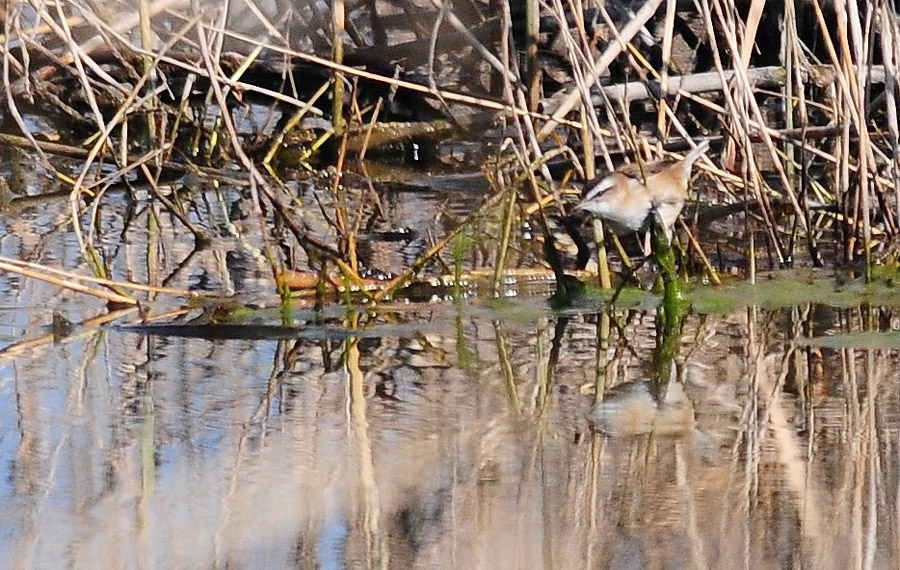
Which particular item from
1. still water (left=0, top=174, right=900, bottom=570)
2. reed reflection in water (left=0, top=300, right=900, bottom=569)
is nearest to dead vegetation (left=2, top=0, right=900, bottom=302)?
still water (left=0, top=174, right=900, bottom=570)

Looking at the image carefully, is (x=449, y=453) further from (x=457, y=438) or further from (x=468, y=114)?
(x=468, y=114)

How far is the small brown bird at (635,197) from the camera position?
16.8 feet

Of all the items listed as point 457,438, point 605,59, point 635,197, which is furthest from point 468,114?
point 457,438

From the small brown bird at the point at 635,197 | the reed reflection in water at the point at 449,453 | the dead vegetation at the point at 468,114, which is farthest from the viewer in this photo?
the dead vegetation at the point at 468,114

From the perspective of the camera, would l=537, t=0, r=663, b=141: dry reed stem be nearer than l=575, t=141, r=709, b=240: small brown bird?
No

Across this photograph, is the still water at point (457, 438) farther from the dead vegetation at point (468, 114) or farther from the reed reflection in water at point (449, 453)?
the dead vegetation at point (468, 114)

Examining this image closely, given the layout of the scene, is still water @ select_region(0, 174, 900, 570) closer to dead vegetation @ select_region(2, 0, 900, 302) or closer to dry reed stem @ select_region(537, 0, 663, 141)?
dead vegetation @ select_region(2, 0, 900, 302)

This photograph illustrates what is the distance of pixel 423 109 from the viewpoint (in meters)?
10.4

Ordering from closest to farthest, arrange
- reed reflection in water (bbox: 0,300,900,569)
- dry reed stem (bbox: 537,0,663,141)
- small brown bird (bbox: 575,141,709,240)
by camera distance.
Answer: reed reflection in water (bbox: 0,300,900,569)
small brown bird (bbox: 575,141,709,240)
dry reed stem (bbox: 537,0,663,141)

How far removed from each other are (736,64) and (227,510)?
2.63 m

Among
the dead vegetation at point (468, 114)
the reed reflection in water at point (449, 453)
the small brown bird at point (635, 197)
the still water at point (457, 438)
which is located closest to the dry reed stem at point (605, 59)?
the dead vegetation at point (468, 114)

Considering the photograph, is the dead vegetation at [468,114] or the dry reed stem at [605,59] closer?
the dead vegetation at [468,114]

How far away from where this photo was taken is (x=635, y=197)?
5102 mm

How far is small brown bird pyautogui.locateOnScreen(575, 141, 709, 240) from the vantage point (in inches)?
201
